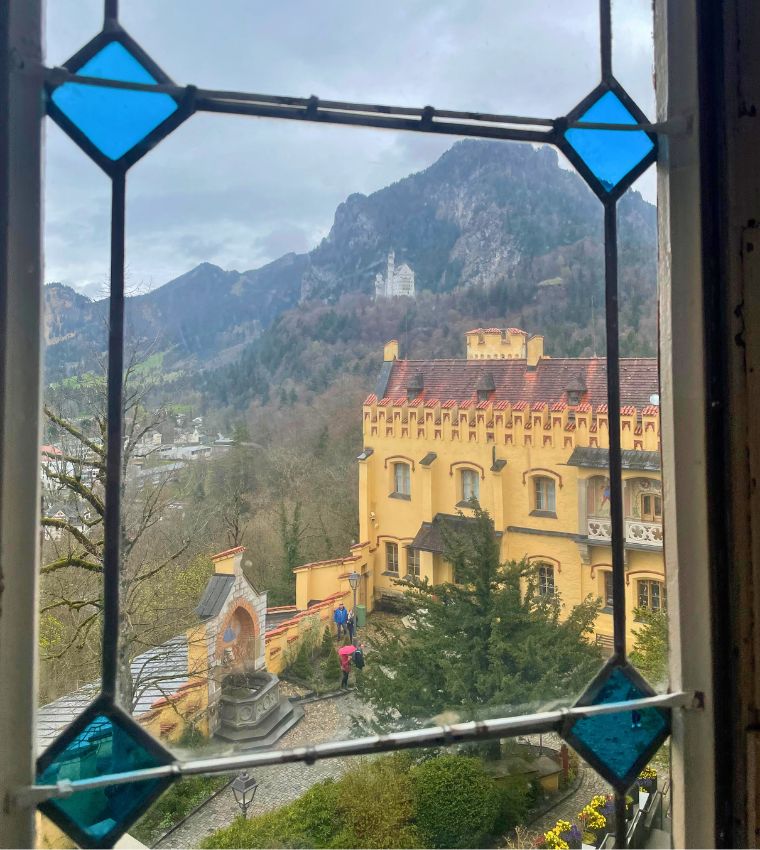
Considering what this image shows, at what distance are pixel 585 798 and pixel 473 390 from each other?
1.75 feet

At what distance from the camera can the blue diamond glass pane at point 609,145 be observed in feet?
2.83

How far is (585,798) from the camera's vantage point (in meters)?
0.84

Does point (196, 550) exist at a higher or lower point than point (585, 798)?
higher

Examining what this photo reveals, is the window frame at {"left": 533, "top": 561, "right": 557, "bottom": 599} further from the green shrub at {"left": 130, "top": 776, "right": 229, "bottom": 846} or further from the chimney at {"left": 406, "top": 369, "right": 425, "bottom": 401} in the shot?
the green shrub at {"left": 130, "top": 776, "right": 229, "bottom": 846}

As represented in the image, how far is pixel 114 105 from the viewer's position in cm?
72

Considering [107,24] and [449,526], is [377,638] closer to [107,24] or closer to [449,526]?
[449,526]

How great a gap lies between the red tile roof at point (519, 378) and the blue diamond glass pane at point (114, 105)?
15.7 inches

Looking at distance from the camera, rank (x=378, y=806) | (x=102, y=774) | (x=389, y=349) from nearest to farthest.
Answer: (x=102, y=774), (x=378, y=806), (x=389, y=349)

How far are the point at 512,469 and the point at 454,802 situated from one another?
15.8 inches

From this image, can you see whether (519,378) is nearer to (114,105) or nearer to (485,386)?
(485,386)

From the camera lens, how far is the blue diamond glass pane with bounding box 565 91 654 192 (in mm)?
862

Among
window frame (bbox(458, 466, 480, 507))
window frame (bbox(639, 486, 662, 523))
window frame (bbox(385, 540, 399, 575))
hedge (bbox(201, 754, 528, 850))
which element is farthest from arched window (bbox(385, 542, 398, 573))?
window frame (bbox(639, 486, 662, 523))

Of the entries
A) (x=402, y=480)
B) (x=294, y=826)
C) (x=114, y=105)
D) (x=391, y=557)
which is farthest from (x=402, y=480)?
(x=114, y=105)

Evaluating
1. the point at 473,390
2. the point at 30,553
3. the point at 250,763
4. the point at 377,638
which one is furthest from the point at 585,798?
the point at 30,553
